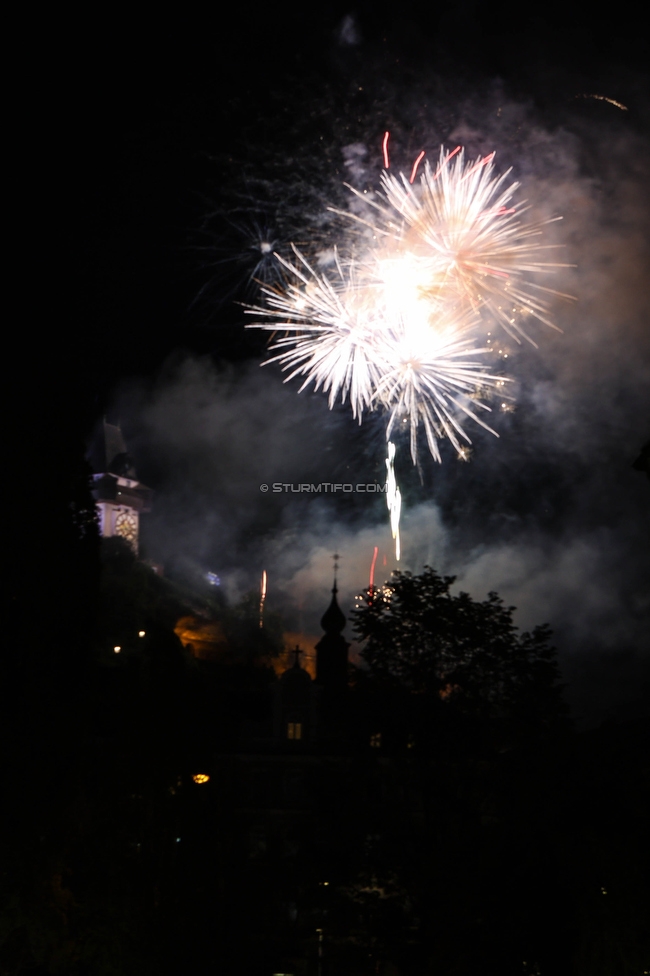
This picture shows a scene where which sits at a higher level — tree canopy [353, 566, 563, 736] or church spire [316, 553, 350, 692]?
church spire [316, 553, 350, 692]

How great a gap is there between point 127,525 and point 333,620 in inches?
1500

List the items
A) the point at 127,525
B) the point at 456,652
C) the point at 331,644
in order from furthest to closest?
1. the point at 127,525
2. the point at 331,644
3. the point at 456,652

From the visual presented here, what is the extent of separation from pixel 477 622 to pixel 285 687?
3297cm

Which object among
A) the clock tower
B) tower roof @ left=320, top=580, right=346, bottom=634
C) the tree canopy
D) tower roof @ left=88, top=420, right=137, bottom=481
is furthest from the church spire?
the tree canopy

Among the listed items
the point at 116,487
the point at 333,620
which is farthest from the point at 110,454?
the point at 333,620

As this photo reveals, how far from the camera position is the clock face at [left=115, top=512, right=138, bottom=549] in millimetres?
100575

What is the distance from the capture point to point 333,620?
241 feet

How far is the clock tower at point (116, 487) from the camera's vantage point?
10038cm

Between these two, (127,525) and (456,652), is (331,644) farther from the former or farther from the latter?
(456,652)

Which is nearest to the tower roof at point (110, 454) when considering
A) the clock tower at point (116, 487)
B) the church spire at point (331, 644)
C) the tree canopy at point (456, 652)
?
the clock tower at point (116, 487)

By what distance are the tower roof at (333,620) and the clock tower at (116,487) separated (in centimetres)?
3268

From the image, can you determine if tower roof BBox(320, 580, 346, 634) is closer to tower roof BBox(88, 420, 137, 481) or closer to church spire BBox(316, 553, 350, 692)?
church spire BBox(316, 553, 350, 692)

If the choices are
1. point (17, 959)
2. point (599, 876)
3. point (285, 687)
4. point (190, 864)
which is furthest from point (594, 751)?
point (285, 687)

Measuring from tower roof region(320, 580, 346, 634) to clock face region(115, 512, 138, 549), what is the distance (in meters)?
34.1
